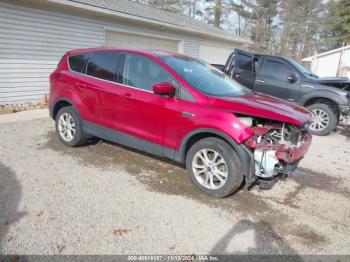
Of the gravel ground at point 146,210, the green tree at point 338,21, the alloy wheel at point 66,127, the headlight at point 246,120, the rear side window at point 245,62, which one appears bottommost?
the gravel ground at point 146,210

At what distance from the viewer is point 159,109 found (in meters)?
4.10

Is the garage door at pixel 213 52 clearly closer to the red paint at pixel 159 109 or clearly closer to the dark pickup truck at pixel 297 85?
the dark pickup truck at pixel 297 85

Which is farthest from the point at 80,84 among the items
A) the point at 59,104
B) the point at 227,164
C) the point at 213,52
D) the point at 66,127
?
the point at 213,52

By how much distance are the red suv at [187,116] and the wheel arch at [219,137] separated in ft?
0.04

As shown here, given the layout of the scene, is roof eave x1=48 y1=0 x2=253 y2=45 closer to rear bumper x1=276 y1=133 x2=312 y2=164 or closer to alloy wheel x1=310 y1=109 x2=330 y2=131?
alloy wheel x1=310 y1=109 x2=330 y2=131

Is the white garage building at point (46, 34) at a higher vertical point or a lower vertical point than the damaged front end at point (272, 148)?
higher

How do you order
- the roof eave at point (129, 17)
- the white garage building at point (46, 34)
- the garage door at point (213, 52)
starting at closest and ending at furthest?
the white garage building at point (46, 34)
the roof eave at point (129, 17)
the garage door at point (213, 52)

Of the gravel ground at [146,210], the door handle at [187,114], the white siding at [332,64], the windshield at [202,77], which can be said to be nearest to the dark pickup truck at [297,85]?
the gravel ground at [146,210]

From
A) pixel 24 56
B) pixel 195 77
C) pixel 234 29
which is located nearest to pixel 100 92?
pixel 195 77

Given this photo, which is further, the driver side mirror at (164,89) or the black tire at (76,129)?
the black tire at (76,129)

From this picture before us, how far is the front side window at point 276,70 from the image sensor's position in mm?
8172

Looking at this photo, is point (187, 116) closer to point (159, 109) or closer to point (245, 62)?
point (159, 109)

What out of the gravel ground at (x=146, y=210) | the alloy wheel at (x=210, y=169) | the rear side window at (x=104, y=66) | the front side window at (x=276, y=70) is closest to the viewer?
the gravel ground at (x=146, y=210)

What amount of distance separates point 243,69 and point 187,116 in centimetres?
541
